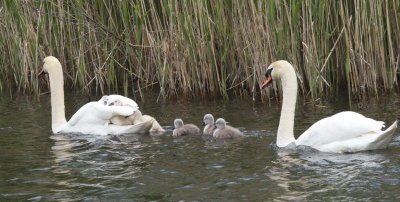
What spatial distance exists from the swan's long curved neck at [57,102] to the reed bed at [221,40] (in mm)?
1121

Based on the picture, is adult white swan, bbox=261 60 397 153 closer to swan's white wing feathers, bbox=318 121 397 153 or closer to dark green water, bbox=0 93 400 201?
swan's white wing feathers, bbox=318 121 397 153

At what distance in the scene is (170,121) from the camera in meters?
12.1

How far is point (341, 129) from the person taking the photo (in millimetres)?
8859

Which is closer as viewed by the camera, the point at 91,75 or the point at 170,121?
the point at 170,121

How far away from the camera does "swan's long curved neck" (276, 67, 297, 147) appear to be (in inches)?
371

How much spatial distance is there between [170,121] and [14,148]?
275 centimetres

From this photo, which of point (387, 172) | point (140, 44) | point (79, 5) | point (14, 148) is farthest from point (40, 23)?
point (387, 172)

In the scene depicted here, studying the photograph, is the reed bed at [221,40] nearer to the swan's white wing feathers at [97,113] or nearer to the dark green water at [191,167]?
the dark green water at [191,167]

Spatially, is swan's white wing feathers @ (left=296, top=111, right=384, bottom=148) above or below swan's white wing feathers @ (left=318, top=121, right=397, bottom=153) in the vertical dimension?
above

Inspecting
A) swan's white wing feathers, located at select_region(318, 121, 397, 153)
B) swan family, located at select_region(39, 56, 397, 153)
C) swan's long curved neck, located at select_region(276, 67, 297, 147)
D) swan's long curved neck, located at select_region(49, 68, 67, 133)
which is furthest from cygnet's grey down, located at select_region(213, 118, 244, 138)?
swan's long curved neck, located at select_region(49, 68, 67, 133)

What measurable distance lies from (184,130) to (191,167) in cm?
213

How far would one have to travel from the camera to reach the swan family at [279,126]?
880 centimetres

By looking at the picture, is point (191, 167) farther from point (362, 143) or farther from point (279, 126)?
point (362, 143)

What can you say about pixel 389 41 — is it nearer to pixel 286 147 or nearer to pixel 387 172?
pixel 286 147
